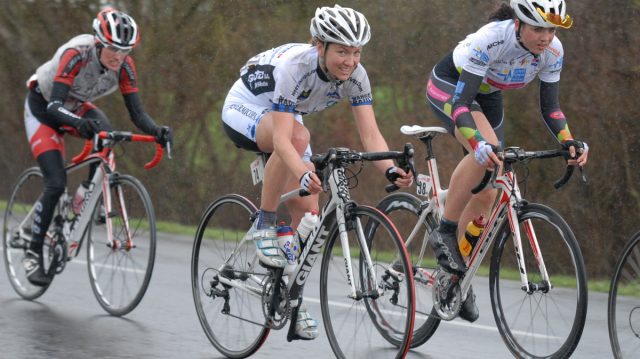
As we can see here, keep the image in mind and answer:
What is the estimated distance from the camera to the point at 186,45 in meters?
13.7

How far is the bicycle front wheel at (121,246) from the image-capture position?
7.95m

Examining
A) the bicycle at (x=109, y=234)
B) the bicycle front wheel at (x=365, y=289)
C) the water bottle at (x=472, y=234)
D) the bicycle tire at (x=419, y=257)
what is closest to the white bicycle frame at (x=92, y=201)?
the bicycle at (x=109, y=234)

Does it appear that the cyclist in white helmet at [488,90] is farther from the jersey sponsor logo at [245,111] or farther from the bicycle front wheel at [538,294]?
the jersey sponsor logo at [245,111]

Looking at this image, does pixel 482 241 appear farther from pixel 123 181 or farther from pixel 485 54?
pixel 123 181

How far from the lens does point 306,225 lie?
6.33 metres

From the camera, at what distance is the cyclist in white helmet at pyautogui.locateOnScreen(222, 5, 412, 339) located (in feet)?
19.9

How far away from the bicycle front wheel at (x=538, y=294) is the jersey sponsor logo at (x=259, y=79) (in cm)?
147

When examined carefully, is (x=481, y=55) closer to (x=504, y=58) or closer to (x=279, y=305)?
(x=504, y=58)

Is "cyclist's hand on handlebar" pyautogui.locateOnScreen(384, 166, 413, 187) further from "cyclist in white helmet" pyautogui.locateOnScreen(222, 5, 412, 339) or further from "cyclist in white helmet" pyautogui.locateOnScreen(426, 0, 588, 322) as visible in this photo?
"cyclist in white helmet" pyautogui.locateOnScreen(426, 0, 588, 322)

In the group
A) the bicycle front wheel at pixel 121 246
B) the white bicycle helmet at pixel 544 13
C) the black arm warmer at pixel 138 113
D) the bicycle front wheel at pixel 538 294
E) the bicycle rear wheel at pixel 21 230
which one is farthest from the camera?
the bicycle rear wheel at pixel 21 230

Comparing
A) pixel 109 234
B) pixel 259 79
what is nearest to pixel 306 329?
pixel 259 79

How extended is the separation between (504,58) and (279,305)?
1.82 meters

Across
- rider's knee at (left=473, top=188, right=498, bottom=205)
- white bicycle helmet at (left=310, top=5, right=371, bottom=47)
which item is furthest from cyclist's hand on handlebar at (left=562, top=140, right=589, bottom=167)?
white bicycle helmet at (left=310, top=5, right=371, bottom=47)

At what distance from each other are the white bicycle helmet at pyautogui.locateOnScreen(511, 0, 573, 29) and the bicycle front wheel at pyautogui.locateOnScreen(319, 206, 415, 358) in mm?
1358
